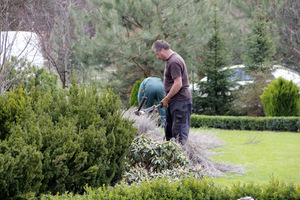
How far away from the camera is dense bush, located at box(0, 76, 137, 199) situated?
8.54ft

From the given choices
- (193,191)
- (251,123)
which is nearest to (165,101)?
(193,191)

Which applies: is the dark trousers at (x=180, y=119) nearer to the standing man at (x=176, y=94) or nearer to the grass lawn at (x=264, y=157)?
the standing man at (x=176, y=94)

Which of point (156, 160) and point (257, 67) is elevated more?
point (257, 67)

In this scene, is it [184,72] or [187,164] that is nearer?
[187,164]

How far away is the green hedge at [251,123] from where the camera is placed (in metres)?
11.3

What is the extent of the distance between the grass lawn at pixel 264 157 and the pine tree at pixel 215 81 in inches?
220

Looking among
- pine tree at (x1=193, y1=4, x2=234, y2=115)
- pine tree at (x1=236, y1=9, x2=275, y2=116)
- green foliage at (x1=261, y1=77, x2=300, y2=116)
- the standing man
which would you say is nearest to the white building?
the standing man

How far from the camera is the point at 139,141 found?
15.6 feet

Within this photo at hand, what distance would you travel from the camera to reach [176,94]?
5543 millimetres

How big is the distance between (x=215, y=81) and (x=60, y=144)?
13373mm

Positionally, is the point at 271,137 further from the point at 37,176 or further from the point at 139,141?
the point at 37,176

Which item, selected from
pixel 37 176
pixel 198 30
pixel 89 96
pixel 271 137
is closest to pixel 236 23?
pixel 198 30

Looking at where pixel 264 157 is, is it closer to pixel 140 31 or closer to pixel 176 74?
pixel 176 74

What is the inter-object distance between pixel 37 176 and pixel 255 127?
1028cm
